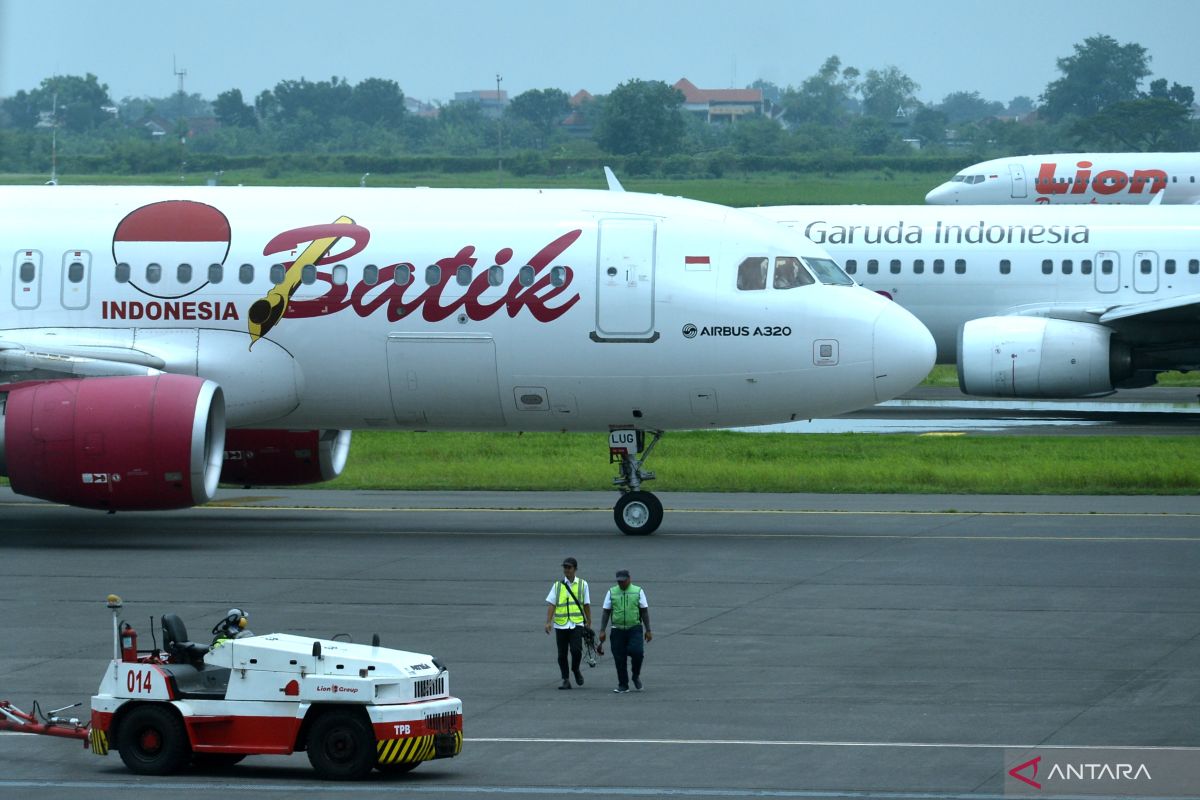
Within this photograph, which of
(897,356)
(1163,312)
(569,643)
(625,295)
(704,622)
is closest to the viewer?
(569,643)

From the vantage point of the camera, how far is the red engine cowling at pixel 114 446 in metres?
24.6

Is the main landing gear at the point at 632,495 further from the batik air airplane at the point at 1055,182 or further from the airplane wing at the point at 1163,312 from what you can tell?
the batik air airplane at the point at 1055,182

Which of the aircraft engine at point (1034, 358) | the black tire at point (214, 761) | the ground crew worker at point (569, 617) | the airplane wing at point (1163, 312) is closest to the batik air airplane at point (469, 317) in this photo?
the ground crew worker at point (569, 617)

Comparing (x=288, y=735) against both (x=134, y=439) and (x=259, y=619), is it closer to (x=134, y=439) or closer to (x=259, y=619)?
(x=259, y=619)

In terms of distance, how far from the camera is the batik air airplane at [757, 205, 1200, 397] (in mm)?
41031

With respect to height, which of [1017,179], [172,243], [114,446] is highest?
[1017,179]

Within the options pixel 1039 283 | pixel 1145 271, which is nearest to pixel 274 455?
pixel 1039 283

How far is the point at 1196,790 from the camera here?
528 inches

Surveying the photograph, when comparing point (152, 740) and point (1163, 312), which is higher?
point (1163, 312)

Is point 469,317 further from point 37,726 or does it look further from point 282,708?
point 282,708

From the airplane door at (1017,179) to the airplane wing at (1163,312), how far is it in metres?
32.0

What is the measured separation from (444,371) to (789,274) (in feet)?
16.4

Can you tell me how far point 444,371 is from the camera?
2648cm

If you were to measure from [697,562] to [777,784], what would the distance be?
35.8ft
